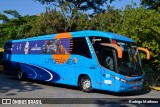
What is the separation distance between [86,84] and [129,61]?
2533 mm

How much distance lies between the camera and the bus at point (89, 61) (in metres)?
15.1

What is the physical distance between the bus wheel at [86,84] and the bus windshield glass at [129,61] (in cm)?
208

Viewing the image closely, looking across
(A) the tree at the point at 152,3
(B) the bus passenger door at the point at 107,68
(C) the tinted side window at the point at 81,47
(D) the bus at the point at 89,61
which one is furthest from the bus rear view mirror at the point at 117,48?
(A) the tree at the point at 152,3

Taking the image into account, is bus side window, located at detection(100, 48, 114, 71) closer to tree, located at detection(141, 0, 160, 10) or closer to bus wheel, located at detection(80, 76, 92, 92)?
bus wheel, located at detection(80, 76, 92, 92)

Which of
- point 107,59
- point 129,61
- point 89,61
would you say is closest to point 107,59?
point 107,59

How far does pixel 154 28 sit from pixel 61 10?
48.8 ft

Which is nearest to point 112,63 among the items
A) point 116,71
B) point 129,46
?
point 116,71

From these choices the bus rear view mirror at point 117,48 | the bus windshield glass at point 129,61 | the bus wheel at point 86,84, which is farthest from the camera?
the bus wheel at point 86,84

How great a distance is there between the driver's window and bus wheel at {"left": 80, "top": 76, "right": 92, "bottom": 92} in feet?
4.72

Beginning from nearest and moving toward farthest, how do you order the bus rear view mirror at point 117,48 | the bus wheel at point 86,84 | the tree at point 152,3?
the bus rear view mirror at point 117,48, the bus wheel at point 86,84, the tree at point 152,3

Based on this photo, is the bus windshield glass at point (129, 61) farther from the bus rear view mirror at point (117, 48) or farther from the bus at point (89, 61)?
the bus rear view mirror at point (117, 48)

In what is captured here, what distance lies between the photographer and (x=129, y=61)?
611 inches

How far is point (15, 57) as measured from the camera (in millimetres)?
23609

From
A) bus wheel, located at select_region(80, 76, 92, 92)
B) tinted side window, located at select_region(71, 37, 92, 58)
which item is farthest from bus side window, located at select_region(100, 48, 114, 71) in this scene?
bus wheel, located at select_region(80, 76, 92, 92)
